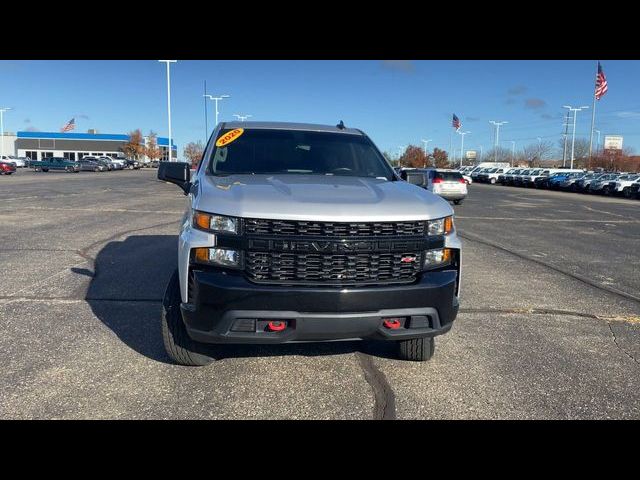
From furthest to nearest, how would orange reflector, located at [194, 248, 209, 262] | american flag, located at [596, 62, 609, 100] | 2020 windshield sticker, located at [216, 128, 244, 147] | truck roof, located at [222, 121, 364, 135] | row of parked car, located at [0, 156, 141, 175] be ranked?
row of parked car, located at [0, 156, 141, 175] < american flag, located at [596, 62, 609, 100] < truck roof, located at [222, 121, 364, 135] < 2020 windshield sticker, located at [216, 128, 244, 147] < orange reflector, located at [194, 248, 209, 262]

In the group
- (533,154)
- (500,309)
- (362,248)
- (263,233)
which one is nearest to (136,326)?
(263,233)

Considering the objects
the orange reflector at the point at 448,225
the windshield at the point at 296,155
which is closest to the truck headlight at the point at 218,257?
the windshield at the point at 296,155

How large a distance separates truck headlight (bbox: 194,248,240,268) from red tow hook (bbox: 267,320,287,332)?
1.35 ft

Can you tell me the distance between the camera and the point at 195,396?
128 inches

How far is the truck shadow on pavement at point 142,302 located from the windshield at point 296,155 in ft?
4.79

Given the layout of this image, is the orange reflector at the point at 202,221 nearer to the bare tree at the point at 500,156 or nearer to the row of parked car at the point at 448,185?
the row of parked car at the point at 448,185

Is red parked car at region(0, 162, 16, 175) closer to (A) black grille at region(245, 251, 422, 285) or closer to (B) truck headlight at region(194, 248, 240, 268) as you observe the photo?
(B) truck headlight at region(194, 248, 240, 268)

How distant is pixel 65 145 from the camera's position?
94.4m

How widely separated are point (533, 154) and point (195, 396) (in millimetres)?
136288

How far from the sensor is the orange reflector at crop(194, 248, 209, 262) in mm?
3100

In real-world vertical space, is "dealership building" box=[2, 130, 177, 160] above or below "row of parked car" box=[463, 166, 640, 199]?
above

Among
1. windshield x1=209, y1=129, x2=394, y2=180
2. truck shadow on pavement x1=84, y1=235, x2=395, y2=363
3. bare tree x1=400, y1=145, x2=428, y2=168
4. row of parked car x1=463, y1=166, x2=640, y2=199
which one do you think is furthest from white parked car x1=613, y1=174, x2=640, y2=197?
bare tree x1=400, y1=145, x2=428, y2=168

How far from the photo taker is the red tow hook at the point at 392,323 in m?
3.14
